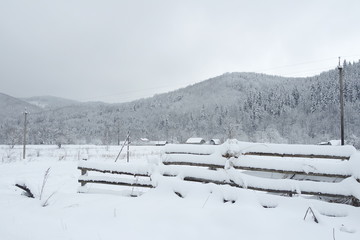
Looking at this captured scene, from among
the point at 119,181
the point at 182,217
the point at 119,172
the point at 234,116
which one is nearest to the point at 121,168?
the point at 119,172

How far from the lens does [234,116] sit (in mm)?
118562

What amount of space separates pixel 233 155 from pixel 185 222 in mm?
1771

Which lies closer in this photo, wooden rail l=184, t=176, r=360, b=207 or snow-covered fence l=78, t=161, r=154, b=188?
wooden rail l=184, t=176, r=360, b=207

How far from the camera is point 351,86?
95188mm

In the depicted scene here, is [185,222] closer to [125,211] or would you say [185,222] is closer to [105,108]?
[125,211]

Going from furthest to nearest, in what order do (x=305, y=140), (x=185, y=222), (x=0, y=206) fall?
(x=305, y=140) → (x=0, y=206) → (x=185, y=222)

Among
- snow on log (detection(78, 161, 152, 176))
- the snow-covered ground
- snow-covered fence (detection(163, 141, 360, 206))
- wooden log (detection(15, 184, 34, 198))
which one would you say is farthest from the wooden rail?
wooden log (detection(15, 184, 34, 198))

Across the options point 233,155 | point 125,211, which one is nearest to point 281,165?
point 233,155

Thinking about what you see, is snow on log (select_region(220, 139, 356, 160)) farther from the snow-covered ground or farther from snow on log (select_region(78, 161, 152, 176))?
snow on log (select_region(78, 161, 152, 176))

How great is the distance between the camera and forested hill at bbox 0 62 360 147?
9119cm

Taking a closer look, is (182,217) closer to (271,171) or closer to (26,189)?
(271,171)

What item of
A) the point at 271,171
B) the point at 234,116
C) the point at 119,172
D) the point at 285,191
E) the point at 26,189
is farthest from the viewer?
the point at 234,116

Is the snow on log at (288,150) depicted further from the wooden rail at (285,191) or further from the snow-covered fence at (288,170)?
the wooden rail at (285,191)

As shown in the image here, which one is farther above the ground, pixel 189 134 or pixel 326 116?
pixel 326 116
